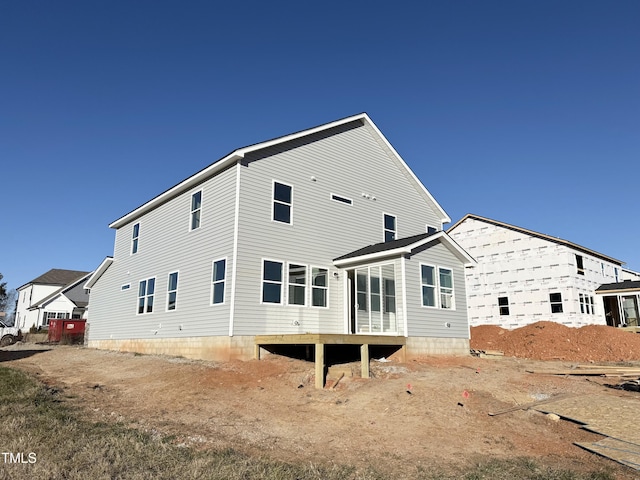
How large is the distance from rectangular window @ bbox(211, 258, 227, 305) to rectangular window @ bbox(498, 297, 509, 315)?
77.6 feet

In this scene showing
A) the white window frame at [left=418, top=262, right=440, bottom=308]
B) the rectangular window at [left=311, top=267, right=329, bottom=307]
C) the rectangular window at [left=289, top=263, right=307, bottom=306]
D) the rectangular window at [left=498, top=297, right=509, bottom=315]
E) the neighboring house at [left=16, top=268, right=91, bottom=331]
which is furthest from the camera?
the neighboring house at [left=16, top=268, right=91, bottom=331]

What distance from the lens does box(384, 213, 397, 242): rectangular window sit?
21.3m

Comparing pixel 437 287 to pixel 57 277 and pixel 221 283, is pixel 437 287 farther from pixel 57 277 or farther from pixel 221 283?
pixel 57 277

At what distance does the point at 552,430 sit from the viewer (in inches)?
345

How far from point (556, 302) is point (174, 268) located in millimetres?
24234

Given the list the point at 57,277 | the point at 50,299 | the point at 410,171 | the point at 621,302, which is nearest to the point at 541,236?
the point at 621,302

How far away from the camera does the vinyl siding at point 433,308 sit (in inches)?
642

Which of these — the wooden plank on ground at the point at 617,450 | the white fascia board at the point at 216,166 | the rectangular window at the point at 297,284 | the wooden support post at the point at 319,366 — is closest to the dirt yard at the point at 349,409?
the wooden plank on ground at the point at 617,450

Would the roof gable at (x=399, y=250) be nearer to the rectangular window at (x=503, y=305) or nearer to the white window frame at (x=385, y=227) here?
the white window frame at (x=385, y=227)

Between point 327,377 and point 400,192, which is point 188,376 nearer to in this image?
point 327,377

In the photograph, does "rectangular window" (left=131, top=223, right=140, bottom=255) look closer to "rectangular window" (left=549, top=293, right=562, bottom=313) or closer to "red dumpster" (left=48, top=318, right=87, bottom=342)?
"red dumpster" (left=48, top=318, right=87, bottom=342)

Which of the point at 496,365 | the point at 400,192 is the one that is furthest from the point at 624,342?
the point at 400,192

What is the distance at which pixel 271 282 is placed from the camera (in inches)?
A: 634

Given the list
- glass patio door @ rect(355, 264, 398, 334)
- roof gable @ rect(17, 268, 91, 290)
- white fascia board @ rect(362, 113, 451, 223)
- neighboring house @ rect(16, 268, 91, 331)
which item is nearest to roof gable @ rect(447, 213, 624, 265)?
white fascia board @ rect(362, 113, 451, 223)
